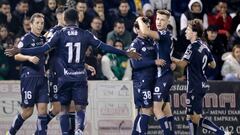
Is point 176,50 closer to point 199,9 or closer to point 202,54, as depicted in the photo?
point 199,9

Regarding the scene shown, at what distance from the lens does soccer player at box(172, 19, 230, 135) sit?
18.0 meters

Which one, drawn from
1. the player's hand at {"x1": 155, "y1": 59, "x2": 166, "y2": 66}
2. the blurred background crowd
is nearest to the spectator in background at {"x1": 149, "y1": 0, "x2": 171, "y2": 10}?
the blurred background crowd

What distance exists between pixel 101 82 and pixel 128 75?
1.01 m

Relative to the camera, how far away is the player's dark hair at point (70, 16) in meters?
17.0

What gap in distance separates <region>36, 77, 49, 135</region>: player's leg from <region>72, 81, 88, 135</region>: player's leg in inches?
35.8

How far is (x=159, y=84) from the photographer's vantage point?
57.7ft

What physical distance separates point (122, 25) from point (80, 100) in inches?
179

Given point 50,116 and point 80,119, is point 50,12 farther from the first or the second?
point 80,119

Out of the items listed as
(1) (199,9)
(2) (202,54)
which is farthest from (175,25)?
(2) (202,54)

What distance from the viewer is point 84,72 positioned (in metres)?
17.3

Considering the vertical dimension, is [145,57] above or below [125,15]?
below

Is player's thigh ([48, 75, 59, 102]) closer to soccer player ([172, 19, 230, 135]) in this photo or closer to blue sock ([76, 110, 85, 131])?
blue sock ([76, 110, 85, 131])

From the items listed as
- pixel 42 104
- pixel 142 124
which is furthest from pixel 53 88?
pixel 142 124

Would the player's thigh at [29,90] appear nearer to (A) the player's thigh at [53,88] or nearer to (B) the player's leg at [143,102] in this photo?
(A) the player's thigh at [53,88]
